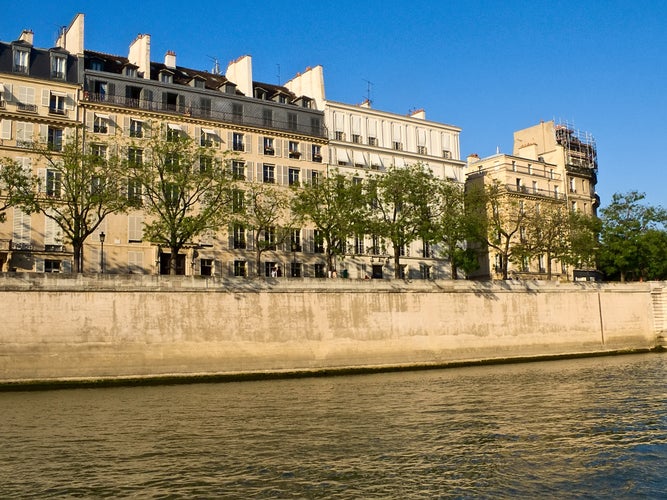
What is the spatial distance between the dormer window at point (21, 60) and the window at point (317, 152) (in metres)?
23.6

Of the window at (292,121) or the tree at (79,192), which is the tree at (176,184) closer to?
the tree at (79,192)

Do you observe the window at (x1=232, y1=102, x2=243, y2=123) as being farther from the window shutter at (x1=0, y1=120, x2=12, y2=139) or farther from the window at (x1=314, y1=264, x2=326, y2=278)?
the window shutter at (x1=0, y1=120, x2=12, y2=139)

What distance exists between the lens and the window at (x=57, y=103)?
48287 millimetres

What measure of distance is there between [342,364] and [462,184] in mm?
30769

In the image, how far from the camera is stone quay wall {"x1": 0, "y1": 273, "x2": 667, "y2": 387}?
1399 inches

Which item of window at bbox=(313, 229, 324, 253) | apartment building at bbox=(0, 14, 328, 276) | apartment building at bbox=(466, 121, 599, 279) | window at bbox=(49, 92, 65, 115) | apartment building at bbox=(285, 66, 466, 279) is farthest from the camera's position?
apartment building at bbox=(466, 121, 599, 279)

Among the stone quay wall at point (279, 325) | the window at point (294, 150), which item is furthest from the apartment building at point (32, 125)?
the window at point (294, 150)

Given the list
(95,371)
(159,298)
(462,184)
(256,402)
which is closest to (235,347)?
(159,298)

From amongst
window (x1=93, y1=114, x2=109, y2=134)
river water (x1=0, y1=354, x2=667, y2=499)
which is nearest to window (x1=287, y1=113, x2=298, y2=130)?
window (x1=93, y1=114, x2=109, y2=134)

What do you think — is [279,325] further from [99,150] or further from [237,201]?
[99,150]

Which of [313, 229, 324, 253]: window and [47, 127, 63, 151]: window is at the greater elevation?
[47, 127, 63, 151]: window

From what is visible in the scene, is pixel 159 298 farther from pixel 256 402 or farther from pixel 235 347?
pixel 256 402

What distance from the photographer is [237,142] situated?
183 feet

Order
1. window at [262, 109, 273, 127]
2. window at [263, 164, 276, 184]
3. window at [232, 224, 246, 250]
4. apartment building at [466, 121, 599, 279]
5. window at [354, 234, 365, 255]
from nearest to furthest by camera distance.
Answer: window at [232, 224, 246, 250], window at [263, 164, 276, 184], window at [262, 109, 273, 127], window at [354, 234, 365, 255], apartment building at [466, 121, 599, 279]
